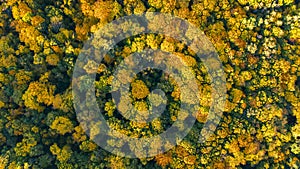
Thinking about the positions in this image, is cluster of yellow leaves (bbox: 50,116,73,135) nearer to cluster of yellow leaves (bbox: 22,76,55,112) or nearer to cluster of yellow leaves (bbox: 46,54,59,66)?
cluster of yellow leaves (bbox: 22,76,55,112)

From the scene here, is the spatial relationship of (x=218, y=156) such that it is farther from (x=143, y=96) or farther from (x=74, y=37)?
(x=74, y=37)

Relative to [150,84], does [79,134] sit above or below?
below

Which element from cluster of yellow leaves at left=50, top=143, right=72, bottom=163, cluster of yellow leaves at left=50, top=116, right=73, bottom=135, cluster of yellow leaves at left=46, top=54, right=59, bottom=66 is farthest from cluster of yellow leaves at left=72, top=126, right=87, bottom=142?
cluster of yellow leaves at left=46, top=54, right=59, bottom=66

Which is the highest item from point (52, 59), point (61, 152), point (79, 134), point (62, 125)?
point (52, 59)

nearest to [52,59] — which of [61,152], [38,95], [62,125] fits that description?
[38,95]

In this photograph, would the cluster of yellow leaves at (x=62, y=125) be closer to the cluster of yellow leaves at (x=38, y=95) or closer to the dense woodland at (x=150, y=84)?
the dense woodland at (x=150, y=84)

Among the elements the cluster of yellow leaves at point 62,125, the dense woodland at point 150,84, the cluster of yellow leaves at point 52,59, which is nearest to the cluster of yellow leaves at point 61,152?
the dense woodland at point 150,84

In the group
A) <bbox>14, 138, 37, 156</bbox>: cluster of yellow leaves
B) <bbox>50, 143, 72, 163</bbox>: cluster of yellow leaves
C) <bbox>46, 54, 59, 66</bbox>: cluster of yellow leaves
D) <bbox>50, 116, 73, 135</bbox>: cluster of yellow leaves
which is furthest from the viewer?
<bbox>46, 54, 59, 66</bbox>: cluster of yellow leaves

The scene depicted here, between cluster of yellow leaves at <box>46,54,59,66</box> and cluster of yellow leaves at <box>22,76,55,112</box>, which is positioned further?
cluster of yellow leaves at <box>46,54,59,66</box>

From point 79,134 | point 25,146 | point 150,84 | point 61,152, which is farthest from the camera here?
point 150,84

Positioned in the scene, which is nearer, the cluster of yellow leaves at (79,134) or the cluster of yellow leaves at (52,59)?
the cluster of yellow leaves at (79,134)

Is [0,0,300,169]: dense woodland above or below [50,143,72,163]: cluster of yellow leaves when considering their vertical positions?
above

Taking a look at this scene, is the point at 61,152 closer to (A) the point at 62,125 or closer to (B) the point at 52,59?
(A) the point at 62,125
